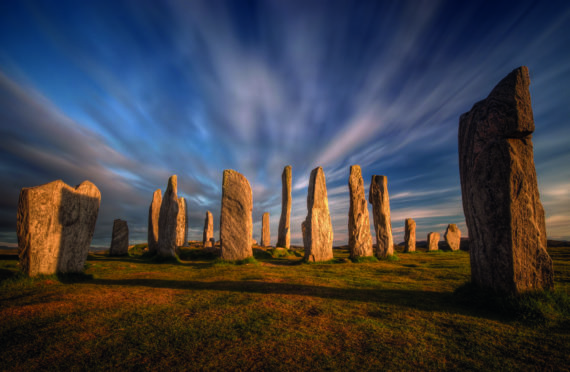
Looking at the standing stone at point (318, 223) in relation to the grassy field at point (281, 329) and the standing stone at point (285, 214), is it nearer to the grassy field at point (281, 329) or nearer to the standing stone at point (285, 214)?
the grassy field at point (281, 329)

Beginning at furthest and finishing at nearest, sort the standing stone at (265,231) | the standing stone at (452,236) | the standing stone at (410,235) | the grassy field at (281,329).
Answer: the standing stone at (265,231), the standing stone at (452,236), the standing stone at (410,235), the grassy field at (281,329)

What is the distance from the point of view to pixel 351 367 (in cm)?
234

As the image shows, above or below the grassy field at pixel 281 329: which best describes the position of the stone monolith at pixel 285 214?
above

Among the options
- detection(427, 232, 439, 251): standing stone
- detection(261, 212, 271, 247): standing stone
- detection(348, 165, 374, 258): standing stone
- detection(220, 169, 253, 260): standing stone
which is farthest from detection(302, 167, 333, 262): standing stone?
detection(427, 232, 439, 251): standing stone

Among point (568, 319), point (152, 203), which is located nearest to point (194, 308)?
point (568, 319)

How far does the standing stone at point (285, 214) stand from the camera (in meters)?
18.6

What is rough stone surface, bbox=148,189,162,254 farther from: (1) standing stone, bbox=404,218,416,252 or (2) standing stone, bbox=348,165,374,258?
(1) standing stone, bbox=404,218,416,252

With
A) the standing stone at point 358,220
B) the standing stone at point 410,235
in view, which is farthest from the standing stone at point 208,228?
the standing stone at point 410,235

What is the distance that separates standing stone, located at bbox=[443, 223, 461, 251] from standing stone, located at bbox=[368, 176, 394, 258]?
9507 millimetres

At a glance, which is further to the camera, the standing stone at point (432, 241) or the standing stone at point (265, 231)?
the standing stone at point (265, 231)

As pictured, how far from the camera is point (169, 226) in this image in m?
12.0

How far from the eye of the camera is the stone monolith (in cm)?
1865

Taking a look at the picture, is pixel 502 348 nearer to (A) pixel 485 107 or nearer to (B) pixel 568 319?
(B) pixel 568 319

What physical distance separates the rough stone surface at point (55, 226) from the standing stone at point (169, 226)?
4.03 m
